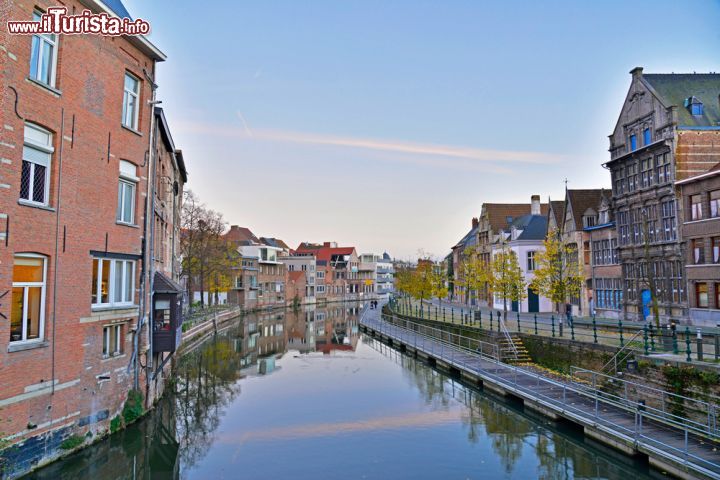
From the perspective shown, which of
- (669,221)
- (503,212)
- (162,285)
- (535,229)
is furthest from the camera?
(503,212)

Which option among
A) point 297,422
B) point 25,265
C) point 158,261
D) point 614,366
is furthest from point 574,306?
point 25,265

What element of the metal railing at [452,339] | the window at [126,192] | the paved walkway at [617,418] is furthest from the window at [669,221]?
the window at [126,192]

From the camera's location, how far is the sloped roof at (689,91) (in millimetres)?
27719

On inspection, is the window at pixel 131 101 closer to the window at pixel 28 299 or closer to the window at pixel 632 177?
the window at pixel 28 299

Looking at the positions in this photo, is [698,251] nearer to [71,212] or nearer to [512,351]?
[512,351]

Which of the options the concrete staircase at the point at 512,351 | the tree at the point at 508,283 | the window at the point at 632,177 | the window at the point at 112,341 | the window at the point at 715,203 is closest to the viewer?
the window at the point at 112,341

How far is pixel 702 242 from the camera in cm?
2502

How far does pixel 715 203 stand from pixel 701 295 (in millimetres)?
4629

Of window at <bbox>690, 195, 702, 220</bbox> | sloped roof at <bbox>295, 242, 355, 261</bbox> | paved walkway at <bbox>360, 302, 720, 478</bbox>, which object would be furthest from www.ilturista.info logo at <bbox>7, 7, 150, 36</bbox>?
sloped roof at <bbox>295, 242, 355, 261</bbox>

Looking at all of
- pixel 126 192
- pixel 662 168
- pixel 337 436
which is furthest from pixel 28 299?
pixel 662 168

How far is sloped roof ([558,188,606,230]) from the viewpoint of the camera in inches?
1474

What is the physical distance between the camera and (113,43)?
48.8 ft

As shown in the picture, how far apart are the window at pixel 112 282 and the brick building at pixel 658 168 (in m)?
22.6

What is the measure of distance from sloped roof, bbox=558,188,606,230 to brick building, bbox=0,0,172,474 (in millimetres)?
31153
